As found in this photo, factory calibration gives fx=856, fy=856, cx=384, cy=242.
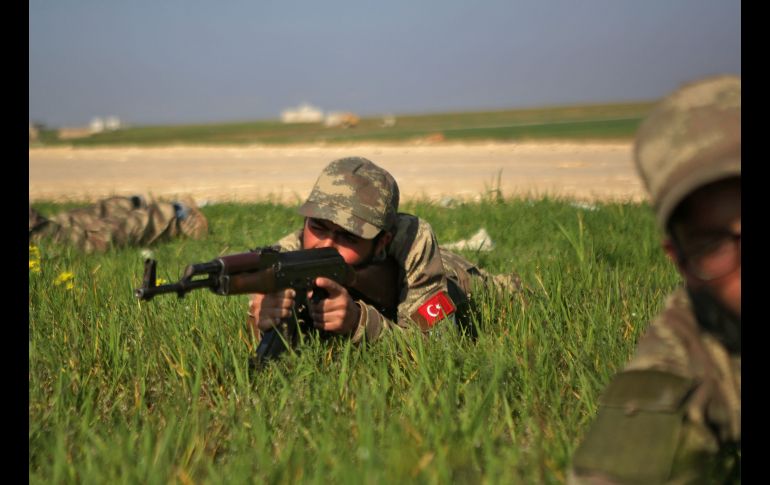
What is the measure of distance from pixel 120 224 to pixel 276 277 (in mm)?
3788

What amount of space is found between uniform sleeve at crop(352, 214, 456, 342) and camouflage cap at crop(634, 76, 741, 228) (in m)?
1.98

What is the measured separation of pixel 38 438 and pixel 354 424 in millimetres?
909

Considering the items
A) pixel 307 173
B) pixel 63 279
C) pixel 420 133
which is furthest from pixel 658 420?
pixel 420 133

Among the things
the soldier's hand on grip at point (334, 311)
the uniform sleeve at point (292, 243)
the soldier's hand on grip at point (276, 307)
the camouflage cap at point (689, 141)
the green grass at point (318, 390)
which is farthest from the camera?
the uniform sleeve at point (292, 243)

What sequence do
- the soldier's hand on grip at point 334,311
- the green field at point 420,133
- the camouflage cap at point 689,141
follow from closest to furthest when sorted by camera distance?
the camouflage cap at point 689,141, the soldier's hand on grip at point 334,311, the green field at point 420,133

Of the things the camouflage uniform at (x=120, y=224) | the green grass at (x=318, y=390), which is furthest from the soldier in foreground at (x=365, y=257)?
the camouflage uniform at (x=120, y=224)

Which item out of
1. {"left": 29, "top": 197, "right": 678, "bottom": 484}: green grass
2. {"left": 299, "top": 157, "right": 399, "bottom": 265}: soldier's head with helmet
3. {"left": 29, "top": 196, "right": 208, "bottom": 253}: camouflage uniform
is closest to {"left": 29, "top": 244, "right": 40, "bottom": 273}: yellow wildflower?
{"left": 29, "top": 197, "right": 678, "bottom": 484}: green grass

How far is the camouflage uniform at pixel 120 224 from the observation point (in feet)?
19.9

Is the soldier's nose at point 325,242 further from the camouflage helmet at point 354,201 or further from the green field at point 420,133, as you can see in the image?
the green field at point 420,133

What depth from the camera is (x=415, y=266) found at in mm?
3695

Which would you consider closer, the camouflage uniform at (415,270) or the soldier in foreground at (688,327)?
the soldier in foreground at (688,327)

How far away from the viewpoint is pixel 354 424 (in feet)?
7.87
